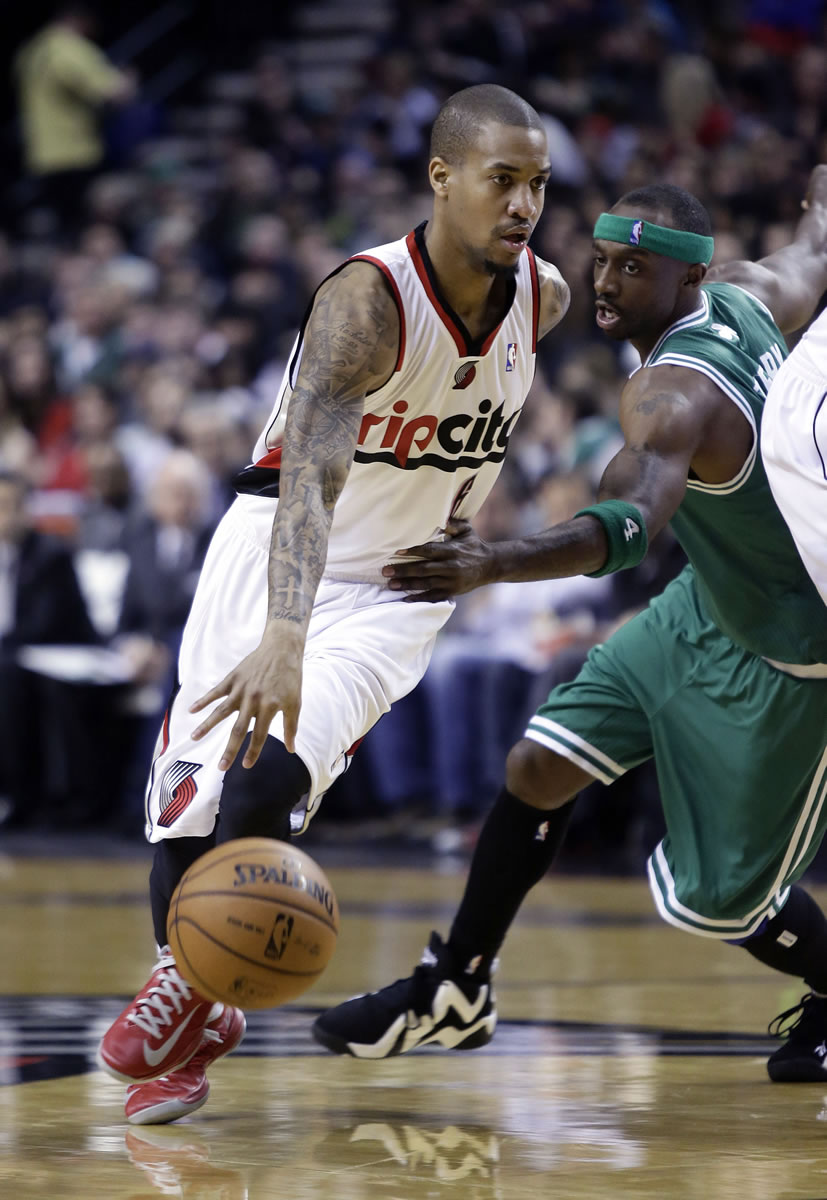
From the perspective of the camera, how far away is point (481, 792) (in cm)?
986

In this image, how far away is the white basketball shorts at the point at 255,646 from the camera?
3.80 metres

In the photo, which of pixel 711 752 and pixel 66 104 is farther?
pixel 66 104

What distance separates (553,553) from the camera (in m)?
3.69

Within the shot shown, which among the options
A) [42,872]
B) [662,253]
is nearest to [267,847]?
[662,253]

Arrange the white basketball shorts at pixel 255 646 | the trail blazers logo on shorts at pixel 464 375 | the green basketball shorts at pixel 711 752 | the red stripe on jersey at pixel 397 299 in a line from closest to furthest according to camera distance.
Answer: the white basketball shorts at pixel 255 646
the red stripe on jersey at pixel 397 299
the trail blazers logo on shorts at pixel 464 375
the green basketball shorts at pixel 711 752

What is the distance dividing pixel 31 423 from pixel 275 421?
8.87 m

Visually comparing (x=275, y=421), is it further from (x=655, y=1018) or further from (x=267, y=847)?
(x=655, y=1018)

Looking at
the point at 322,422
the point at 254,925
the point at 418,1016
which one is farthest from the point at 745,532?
the point at 254,925

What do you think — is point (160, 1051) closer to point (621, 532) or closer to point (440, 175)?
point (621, 532)

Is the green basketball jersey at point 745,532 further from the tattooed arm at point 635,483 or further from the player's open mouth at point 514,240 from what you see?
the player's open mouth at point 514,240

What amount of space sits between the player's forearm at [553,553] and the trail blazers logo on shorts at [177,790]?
0.79 meters

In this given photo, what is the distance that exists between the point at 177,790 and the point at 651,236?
165 cm

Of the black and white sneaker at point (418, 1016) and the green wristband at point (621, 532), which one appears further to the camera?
the black and white sneaker at point (418, 1016)

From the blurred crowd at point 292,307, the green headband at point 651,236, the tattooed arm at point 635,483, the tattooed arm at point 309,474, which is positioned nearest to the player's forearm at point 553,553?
the tattooed arm at point 635,483
